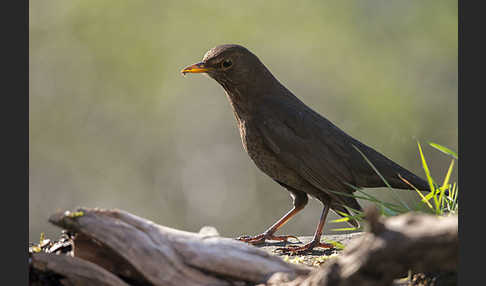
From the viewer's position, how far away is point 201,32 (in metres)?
11.8

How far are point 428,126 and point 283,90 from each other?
596 cm

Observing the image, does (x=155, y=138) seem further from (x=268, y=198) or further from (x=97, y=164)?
(x=268, y=198)

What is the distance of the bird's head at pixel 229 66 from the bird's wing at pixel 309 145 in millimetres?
340

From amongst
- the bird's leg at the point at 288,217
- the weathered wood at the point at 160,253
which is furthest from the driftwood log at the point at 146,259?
the bird's leg at the point at 288,217

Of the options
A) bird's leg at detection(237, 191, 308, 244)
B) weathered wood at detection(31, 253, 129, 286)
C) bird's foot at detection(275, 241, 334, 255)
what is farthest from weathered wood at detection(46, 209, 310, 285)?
bird's leg at detection(237, 191, 308, 244)

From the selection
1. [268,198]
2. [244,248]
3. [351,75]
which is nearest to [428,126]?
[351,75]

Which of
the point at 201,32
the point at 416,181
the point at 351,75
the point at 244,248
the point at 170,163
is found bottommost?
the point at 244,248

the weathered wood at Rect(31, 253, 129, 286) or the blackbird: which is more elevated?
the blackbird

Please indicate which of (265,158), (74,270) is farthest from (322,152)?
(74,270)

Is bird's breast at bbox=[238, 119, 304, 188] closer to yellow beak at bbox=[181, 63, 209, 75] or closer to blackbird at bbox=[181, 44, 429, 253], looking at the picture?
blackbird at bbox=[181, 44, 429, 253]

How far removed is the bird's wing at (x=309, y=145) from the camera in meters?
5.16

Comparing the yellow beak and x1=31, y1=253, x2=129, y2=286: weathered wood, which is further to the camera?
the yellow beak

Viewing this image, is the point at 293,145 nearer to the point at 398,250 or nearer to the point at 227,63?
the point at 227,63

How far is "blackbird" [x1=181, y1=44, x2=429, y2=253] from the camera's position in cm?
518
